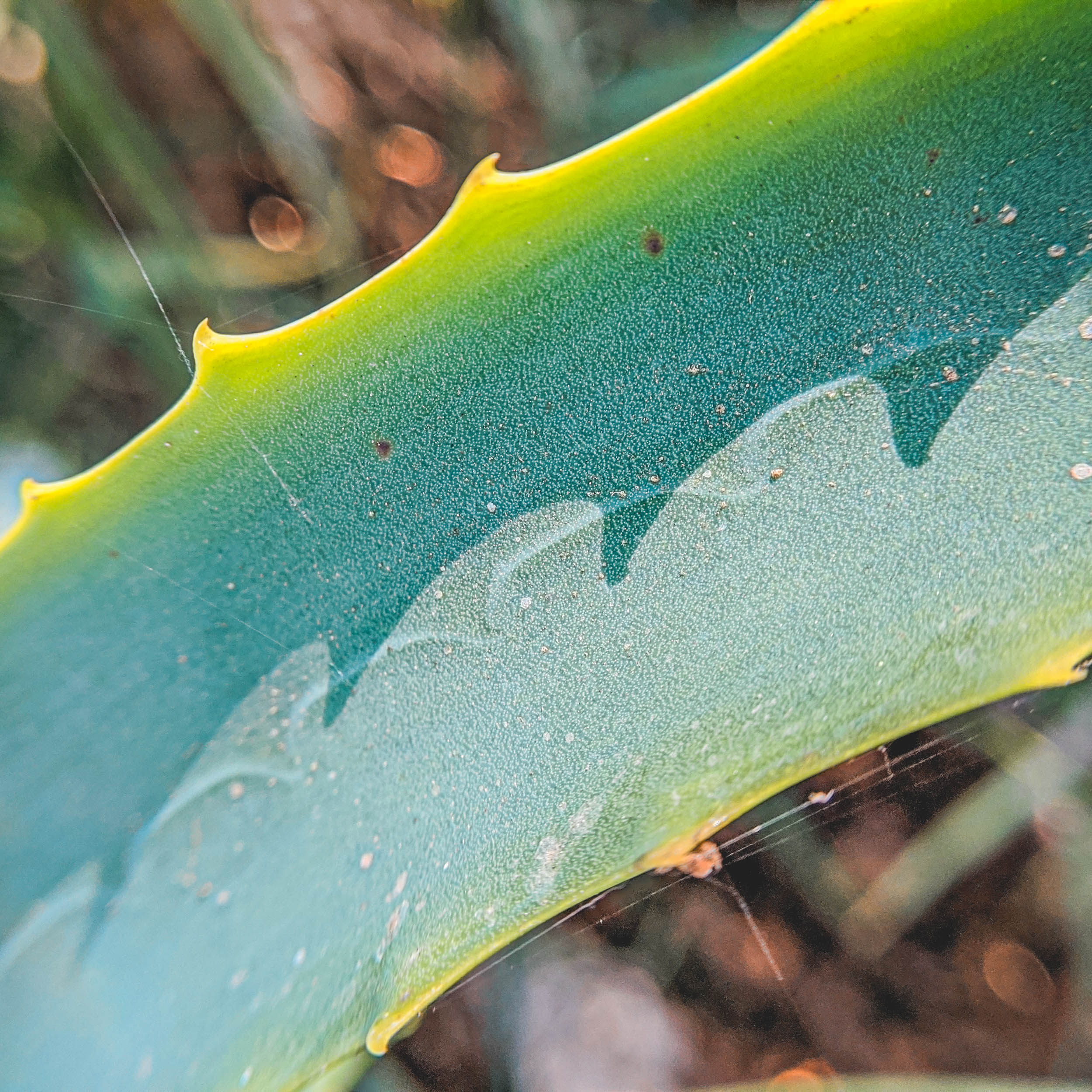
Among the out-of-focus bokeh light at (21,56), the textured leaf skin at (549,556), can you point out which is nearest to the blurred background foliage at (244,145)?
the out-of-focus bokeh light at (21,56)

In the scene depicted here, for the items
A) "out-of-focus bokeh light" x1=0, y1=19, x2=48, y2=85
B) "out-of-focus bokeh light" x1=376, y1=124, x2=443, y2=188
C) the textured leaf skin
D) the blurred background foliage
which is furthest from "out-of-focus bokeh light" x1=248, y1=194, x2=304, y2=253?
the textured leaf skin

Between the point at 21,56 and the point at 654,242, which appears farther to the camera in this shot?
the point at 21,56

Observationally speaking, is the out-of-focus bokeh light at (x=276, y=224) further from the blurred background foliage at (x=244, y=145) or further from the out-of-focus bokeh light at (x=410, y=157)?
the out-of-focus bokeh light at (x=410, y=157)

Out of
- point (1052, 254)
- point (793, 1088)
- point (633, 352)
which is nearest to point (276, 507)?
point (633, 352)

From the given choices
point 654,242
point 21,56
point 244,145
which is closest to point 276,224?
point 244,145

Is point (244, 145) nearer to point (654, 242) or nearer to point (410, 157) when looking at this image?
point (410, 157)

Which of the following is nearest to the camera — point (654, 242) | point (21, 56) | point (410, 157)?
point (654, 242)

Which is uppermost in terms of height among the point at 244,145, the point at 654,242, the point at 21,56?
the point at 21,56
